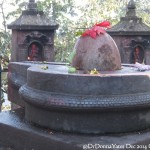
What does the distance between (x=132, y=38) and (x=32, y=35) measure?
2.46 m

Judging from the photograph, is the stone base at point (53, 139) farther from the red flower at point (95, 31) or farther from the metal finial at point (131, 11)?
the metal finial at point (131, 11)

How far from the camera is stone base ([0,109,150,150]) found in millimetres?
3322

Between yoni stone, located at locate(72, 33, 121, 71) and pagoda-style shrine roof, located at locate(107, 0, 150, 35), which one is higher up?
pagoda-style shrine roof, located at locate(107, 0, 150, 35)

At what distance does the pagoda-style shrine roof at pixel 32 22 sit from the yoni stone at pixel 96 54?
345cm

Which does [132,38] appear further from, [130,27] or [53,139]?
[53,139]

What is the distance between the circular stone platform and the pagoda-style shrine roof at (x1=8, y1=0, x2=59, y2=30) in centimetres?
385

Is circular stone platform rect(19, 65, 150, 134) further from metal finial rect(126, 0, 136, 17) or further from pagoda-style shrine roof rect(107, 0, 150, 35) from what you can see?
metal finial rect(126, 0, 136, 17)

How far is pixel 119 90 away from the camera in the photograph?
3.54m

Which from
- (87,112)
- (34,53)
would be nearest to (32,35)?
(34,53)

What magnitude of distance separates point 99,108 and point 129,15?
545 cm

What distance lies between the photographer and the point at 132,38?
8266 mm

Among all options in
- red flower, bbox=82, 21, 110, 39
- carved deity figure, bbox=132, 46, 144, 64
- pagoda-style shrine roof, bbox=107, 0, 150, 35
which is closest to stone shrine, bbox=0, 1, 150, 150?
red flower, bbox=82, 21, 110, 39

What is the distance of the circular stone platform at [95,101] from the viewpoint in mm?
3463

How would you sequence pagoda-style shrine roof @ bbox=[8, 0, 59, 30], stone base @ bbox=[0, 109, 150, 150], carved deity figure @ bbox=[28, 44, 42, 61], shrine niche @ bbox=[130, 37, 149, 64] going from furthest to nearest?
shrine niche @ bbox=[130, 37, 149, 64]
carved deity figure @ bbox=[28, 44, 42, 61]
pagoda-style shrine roof @ bbox=[8, 0, 59, 30]
stone base @ bbox=[0, 109, 150, 150]
